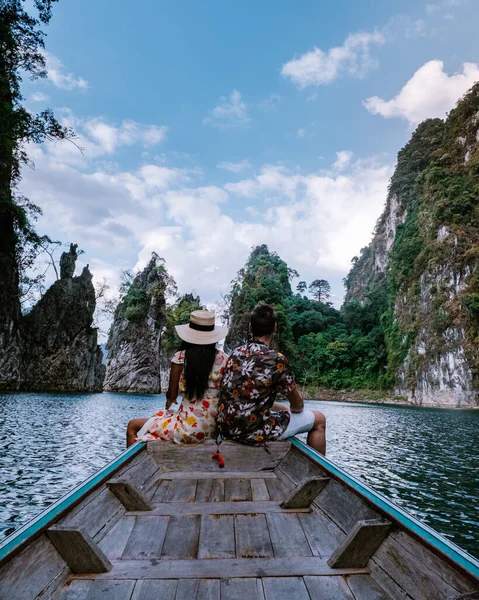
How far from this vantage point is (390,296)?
166 feet

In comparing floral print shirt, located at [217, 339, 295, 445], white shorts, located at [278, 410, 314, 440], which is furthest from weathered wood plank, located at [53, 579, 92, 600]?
Answer: white shorts, located at [278, 410, 314, 440]

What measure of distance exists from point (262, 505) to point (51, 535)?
1.34m

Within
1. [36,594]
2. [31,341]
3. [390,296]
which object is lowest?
[36,594]

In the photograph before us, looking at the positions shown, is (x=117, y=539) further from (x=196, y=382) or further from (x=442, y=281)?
(x=442, y=281)

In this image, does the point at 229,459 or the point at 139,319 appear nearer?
the point at 229,459

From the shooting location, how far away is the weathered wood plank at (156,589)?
1.60 metres

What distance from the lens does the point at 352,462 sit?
8.95m

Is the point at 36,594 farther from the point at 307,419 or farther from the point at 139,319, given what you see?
the point at 139,319

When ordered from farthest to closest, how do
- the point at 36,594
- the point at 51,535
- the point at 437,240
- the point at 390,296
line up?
the point at 390,296, the point at 437,240, the point at 51,535, the point at 36,594

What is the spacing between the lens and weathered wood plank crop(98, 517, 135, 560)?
2012 mm

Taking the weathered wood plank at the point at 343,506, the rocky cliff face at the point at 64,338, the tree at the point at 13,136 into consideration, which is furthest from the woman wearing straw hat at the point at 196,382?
the rocky cliff face at the point at 64,338

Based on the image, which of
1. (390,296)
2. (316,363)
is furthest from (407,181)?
(316,363)

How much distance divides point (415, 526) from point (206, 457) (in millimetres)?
2012

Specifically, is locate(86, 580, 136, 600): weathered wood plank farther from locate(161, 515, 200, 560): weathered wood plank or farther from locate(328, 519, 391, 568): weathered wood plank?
locate(328, 519, 391, 568): weathered wood plank
